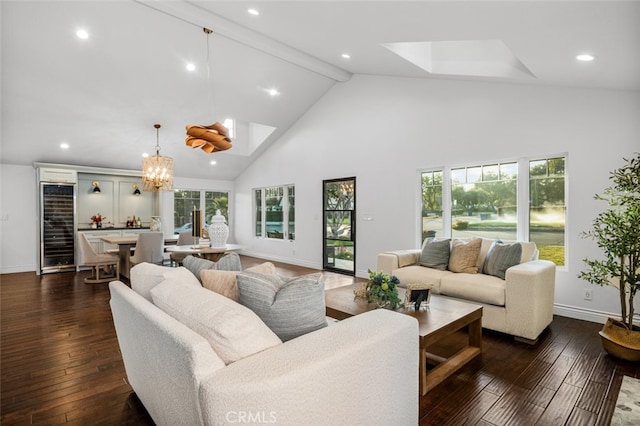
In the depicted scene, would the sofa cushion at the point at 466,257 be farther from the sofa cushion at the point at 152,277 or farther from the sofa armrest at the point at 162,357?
the sofa armrest at the point at 162,357

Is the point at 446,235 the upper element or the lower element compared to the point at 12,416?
upper

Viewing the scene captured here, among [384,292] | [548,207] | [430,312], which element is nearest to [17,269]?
[384,292]

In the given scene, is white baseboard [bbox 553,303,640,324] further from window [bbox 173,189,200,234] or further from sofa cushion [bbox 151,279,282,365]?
window [bbox 173,189,200,234]

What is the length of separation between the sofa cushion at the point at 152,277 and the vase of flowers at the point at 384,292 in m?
1.40

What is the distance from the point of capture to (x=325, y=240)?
6.84m

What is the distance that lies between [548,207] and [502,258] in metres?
1.07

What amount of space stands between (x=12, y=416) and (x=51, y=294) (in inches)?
145

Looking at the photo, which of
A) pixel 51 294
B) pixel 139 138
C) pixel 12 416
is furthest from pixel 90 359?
pixel 139 138

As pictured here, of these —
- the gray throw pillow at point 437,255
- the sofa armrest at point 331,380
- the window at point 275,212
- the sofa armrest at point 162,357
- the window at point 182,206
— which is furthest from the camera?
the window at point 182,206

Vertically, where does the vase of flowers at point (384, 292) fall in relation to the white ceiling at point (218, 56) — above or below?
below

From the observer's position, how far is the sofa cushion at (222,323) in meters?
1.19

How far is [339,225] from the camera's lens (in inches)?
259

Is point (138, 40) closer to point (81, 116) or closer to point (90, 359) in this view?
point (81, 116)

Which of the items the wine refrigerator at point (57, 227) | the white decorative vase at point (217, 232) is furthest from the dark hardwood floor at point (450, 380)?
the wine refrigerator at point (57, 227)
